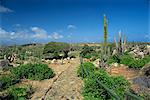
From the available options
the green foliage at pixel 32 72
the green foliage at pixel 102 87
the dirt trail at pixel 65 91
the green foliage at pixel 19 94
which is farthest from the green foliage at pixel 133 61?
the green foliage at pixel 19 94

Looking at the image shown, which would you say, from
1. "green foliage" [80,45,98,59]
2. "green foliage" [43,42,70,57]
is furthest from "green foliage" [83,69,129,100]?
"green foliage" [43,42,70,57]

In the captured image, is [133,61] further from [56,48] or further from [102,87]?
[56,48]

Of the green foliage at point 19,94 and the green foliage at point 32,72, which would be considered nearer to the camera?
the green foliage at point 19,94

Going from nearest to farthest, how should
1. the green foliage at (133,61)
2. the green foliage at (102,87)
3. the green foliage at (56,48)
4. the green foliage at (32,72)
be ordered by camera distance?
the green foliage at (102,87), the green foliage at (32,72), the green foliage at (133,61), the green foliage at (56,48)

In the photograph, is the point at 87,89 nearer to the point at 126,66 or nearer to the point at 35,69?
the point at 35,69

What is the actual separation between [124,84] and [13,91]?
5.25m

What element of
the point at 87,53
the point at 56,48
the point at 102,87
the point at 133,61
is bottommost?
the point at 87,53

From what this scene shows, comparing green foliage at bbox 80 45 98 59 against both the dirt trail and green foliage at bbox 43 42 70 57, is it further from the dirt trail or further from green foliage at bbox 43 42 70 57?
the dirt trail

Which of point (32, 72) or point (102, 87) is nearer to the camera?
point (102, 87)

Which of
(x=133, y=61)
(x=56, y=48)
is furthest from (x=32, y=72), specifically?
(x=56, y=48)

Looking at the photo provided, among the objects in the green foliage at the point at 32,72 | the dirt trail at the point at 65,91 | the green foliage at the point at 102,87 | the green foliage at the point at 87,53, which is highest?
the green foliage at the point at 102,87

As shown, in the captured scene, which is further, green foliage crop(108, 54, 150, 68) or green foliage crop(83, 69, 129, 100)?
green foliage crop(108, 54, 150, 68)

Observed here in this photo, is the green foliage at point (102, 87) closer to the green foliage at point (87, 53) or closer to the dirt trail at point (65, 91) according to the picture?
the dirt trail at point (65, 91)

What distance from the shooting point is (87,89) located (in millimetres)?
11148
